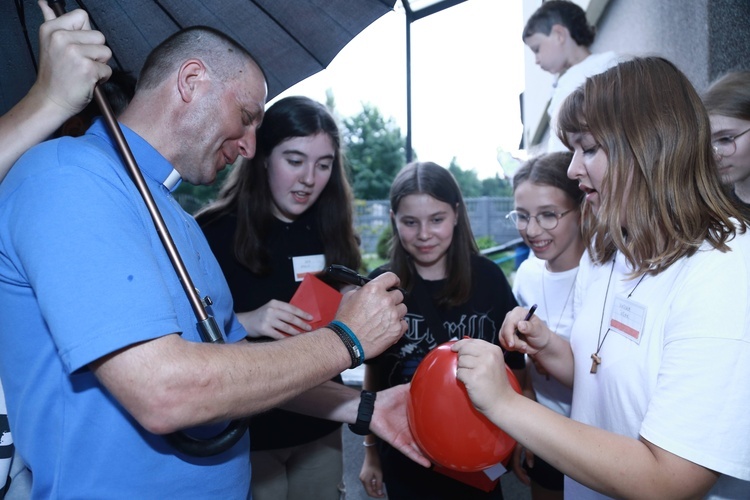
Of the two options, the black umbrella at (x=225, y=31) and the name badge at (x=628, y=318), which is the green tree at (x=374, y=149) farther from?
the name badge at (x=628, y=318)

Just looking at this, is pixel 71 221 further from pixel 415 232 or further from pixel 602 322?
pixel 415 232

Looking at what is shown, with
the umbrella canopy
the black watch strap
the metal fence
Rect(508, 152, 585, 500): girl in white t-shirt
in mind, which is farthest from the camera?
the metal fence

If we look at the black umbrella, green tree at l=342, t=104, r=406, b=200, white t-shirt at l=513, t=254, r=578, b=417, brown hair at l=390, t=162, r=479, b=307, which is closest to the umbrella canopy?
the black umbrella

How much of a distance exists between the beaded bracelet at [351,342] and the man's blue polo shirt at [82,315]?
28 cm

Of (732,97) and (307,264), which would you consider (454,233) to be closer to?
(307,264)

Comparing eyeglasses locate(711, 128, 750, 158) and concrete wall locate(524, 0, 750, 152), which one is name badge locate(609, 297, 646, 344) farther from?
concrete wall locate(524, 0, 750, 152)

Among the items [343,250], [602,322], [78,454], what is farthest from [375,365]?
[78,454]

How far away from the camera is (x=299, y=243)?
200cm

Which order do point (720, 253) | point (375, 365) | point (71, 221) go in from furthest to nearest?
point (375, 365) < point (720, 253) < point (71, 221)

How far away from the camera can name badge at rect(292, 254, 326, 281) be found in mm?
1938

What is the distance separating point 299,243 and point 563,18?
236 cm

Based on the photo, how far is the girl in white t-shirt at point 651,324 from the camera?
2.88 ft

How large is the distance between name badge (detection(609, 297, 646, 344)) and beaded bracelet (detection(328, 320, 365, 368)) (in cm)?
57

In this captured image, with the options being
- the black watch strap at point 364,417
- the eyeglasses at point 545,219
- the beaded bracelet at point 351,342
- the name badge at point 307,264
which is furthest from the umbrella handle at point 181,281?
the eyeglasses at point 545,219
